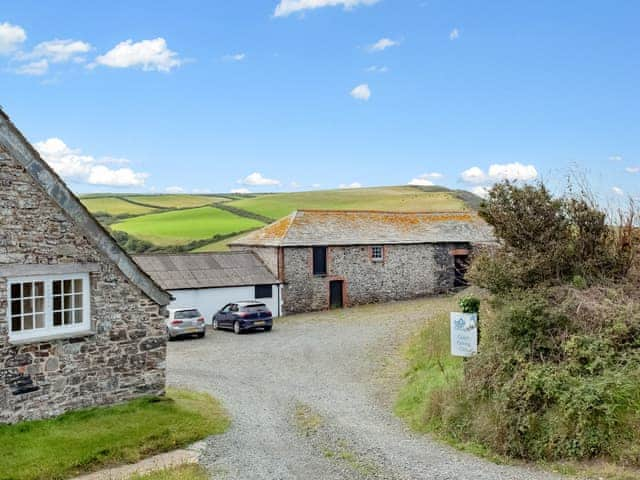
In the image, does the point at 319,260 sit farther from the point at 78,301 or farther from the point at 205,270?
the point at 78,301

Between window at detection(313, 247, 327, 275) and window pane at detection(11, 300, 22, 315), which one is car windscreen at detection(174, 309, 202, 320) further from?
window pane at detection(11, 300, 22, 315)

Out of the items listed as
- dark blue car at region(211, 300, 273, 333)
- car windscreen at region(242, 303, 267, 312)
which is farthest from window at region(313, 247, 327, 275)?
dark blue car at region(211, 300, 273, 333)

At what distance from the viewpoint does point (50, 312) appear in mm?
12562

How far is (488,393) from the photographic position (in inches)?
482

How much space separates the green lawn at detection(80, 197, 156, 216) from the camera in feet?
242

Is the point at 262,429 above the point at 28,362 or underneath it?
underneath

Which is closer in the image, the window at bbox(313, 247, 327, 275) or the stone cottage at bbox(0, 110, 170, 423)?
the stone cottage at bbox(0, 110, 170, 423)

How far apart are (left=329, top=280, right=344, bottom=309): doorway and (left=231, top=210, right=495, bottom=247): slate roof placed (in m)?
2.53

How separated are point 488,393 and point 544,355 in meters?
1.41

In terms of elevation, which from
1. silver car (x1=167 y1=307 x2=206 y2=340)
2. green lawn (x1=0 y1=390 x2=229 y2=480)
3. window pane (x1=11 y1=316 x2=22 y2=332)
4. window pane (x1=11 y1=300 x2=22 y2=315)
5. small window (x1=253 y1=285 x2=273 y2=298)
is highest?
window pane (x1=11 y1=300 x2=22 y2=315)

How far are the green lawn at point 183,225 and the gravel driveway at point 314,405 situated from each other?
2773 centimetres

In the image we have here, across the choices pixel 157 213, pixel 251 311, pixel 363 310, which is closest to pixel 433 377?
pixel 251 311

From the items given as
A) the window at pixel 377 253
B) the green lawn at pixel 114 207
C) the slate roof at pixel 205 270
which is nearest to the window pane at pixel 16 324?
the slate roof at pixel 205 270

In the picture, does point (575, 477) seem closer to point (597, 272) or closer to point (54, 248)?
point (597, 272)
